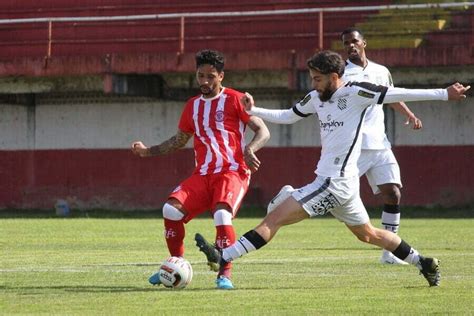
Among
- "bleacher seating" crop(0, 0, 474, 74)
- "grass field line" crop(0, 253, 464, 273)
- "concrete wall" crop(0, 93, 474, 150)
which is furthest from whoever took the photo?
"concrete wall" crop(0, 93, 474, 150)

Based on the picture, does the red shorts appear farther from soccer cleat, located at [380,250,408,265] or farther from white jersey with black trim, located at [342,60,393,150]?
white jersey with black trim, located at [342,60,393,150]

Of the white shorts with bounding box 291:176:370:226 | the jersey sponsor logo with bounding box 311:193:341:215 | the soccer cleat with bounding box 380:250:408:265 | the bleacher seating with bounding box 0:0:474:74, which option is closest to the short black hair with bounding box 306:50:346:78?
the white shorts with bounding box 291:176:370:226

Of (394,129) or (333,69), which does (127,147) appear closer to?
(394,129)

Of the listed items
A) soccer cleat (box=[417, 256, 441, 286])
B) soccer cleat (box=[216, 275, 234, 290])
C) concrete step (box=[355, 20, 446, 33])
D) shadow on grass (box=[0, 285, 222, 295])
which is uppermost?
concrete step (box=[355, 20, 446, 33])

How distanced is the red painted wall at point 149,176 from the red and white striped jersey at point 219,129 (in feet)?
59.4

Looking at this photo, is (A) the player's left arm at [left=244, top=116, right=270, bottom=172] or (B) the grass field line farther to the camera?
(B) the grass field line

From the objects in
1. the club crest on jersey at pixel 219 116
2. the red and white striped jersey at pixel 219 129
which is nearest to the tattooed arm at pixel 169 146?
the red and white striped jersey at pixel 219 129

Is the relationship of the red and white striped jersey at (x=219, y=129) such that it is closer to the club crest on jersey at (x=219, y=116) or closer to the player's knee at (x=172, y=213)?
the club crest on jersey at (x=219, y=116)

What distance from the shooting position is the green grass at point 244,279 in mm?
9289

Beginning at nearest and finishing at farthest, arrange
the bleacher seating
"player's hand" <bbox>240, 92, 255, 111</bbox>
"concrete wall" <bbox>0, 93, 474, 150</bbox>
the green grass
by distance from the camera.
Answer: the green grass, "player's hand" <bbox>240, 92, 255, 111</bbox>, the bleacher seating, "concrete wall" <bbox>0, 93, 474, 150</bbox>

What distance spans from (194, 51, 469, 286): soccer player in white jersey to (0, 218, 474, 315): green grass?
1.24ft

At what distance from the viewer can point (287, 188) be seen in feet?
38.3

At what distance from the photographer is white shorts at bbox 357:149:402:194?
1425 centimetres

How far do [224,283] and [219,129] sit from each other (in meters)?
1.68
